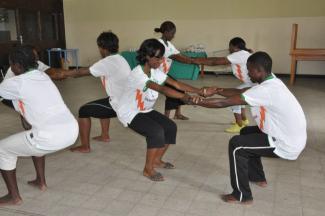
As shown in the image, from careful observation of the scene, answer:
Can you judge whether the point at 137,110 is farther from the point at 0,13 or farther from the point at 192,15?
the point at 0,13

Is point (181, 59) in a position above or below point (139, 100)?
above

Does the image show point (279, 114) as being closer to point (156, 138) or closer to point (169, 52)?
point (156, 138)

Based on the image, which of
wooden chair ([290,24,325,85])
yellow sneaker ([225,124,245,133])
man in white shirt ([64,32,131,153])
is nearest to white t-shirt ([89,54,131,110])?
man in white shirt ([64,32,131,153])

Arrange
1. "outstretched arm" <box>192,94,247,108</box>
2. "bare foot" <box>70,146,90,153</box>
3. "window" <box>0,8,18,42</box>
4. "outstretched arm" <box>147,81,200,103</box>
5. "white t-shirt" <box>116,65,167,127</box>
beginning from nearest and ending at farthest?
"outstretched arm" <box>192,94,247,108</box> < "outstretched arm" <box>147,81,200,103</box> < "white t-shirt" <box>116,65,167,127</box> < "bare foot" <box>70,146,90,153</box> < "window" <box>0,8,18,42</box>

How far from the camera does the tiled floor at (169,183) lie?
94.3 inches

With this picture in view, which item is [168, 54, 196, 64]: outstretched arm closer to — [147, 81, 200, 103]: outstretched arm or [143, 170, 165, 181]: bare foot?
[147, 81, 200, 103]: outstretched arm

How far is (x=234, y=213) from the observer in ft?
7.66

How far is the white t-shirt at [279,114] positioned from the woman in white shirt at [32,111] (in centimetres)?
133

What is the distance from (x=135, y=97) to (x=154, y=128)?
0.34 metres

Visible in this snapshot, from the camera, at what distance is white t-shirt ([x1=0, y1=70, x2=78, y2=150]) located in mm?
2195

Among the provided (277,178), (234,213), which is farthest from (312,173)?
(234,213)

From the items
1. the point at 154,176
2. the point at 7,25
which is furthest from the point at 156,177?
the point at 7,25

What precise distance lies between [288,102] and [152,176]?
131cm

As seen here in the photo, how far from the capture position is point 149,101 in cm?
296
